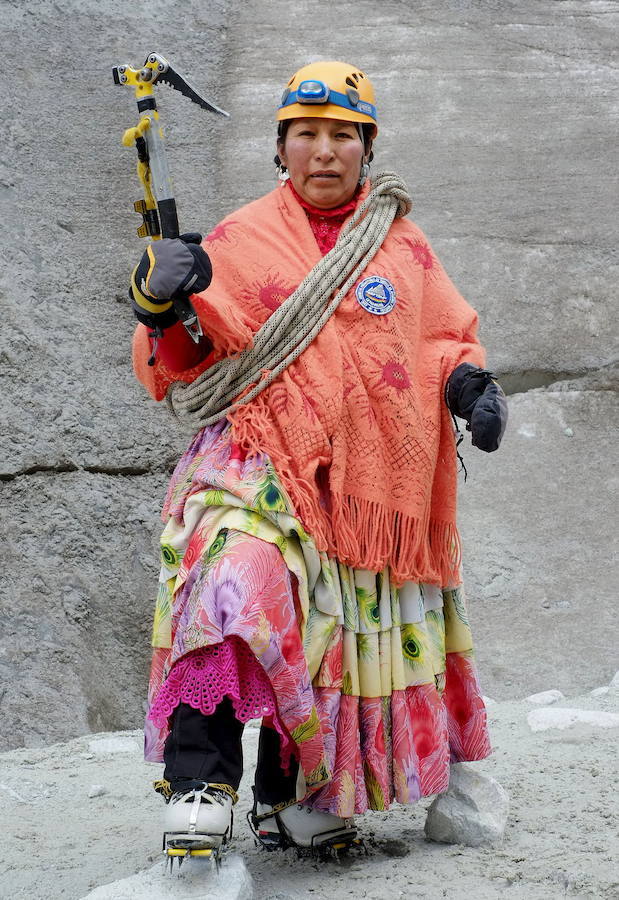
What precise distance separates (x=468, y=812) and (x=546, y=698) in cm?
172

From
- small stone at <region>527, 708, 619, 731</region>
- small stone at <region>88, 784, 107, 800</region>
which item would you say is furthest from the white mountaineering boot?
small stone at <region>527, 708, 619, 731</region>

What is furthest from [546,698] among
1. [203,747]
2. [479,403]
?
[203,747]

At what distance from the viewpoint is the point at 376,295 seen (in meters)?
2.78

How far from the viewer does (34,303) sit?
5.63 meters

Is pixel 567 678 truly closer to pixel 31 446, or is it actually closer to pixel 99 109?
pixel 31 446

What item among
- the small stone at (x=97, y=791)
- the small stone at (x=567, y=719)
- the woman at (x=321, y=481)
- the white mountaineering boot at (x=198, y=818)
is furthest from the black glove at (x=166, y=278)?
the small stone at (x=567, y=719)

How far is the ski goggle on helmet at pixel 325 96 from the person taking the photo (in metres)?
2.80

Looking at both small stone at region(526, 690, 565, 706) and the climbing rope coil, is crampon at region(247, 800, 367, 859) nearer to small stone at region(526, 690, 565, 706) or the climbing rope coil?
the climbing rope coil

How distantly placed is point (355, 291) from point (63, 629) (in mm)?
2539

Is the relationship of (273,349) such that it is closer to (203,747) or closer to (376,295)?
(376,295)

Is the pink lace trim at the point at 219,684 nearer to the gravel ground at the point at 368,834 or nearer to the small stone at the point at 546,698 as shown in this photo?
the gravel ground at the point at 368,834

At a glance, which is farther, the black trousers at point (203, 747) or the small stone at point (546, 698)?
the small stone at point (546, 698)

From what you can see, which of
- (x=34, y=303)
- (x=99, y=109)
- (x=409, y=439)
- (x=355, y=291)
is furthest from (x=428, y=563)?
(x=99, y=109)

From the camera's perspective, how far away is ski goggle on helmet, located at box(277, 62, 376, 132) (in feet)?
9.20
